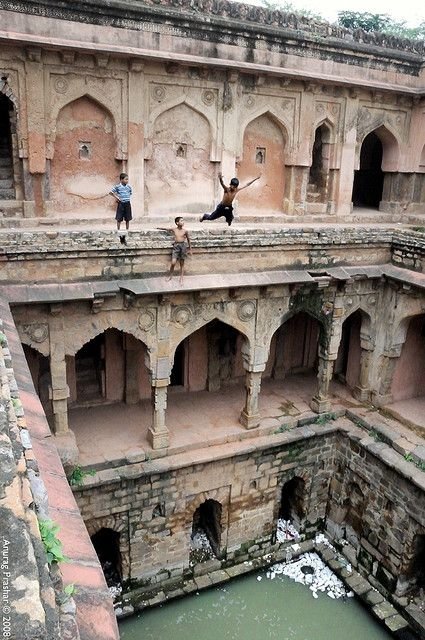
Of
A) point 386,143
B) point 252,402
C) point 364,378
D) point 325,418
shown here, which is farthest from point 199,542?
point 386,143

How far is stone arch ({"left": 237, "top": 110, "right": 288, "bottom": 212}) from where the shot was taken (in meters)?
12.6

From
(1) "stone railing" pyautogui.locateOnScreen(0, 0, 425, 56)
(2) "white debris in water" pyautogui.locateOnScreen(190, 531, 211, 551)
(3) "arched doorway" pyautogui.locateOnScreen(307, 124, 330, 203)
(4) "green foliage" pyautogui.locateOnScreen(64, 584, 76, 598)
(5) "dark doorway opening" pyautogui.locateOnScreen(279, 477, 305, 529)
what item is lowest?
(2) "white debris in water" pyautogui.locateOnScreen(190, 531, 211, 551)

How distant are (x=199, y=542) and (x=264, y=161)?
8602mm

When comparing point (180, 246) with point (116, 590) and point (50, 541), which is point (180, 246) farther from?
point (50, 541)

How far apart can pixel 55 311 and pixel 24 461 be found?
18.3 ft

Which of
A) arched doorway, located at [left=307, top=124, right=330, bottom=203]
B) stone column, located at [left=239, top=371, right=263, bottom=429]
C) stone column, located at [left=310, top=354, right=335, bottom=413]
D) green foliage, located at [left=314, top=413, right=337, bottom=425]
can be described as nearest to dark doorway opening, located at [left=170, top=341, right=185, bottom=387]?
stone column, located at [left=239, top=371, right=263, bottom=429]

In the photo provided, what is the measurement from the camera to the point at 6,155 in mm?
11195

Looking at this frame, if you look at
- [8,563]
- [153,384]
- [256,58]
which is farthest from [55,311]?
[256,58]

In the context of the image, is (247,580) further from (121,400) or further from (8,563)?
(8,563)

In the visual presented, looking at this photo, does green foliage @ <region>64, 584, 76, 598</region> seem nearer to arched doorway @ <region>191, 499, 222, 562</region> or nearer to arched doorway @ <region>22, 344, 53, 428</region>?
arched doorway @ <region>22, 344, 53, 428</region>

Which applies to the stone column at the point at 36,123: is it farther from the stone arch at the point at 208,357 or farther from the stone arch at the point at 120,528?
the stone arch at the point at 120,528

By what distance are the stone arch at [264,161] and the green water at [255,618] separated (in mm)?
8403

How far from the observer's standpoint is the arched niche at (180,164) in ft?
38.3

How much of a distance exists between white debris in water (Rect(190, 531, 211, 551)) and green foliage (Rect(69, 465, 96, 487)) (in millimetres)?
2886
